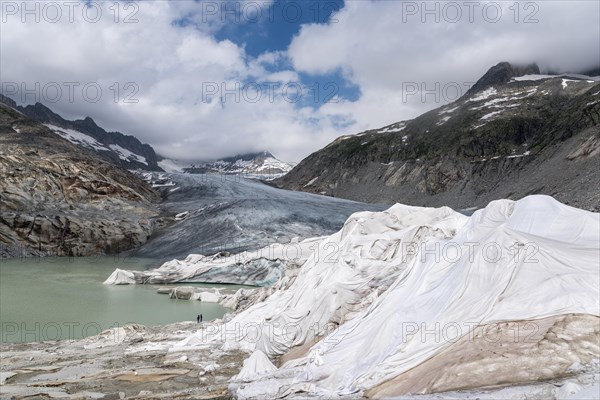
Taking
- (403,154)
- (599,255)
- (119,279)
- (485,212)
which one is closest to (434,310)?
(599,255)

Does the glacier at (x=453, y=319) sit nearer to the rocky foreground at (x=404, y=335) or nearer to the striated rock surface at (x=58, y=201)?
the rocky foreground at (x=404, y=335)

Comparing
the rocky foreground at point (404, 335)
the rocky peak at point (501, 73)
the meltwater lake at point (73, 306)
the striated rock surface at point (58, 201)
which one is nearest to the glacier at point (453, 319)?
the rocky foreground at point (404, 335)

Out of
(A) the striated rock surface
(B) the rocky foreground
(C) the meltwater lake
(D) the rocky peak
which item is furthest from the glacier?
(D) the rocky peak

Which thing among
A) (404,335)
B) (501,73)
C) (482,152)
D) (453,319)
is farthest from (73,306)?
(501,73)

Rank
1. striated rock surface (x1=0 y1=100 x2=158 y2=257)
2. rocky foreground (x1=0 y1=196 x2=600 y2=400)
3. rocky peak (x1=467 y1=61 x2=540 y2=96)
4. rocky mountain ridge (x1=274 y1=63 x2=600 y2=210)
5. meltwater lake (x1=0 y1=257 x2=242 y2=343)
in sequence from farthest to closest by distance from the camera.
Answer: rocky peak (x1=467 y1=61 x2=540 y2=96)
rocky mountain ridge (x1=274 y1=63 x2=600 y2=210)
striated rock surface (x1=0 y1=100 x2=158 y2=257)
meltwater lake (x1=0 y1=257 x2=242 y2=343)
rocky foreground (x1=0 y1=196 x2=600 y2=400)

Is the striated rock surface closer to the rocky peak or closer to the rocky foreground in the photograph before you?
the rocky foreground

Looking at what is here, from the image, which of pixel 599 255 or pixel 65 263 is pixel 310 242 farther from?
pixel 65 263
